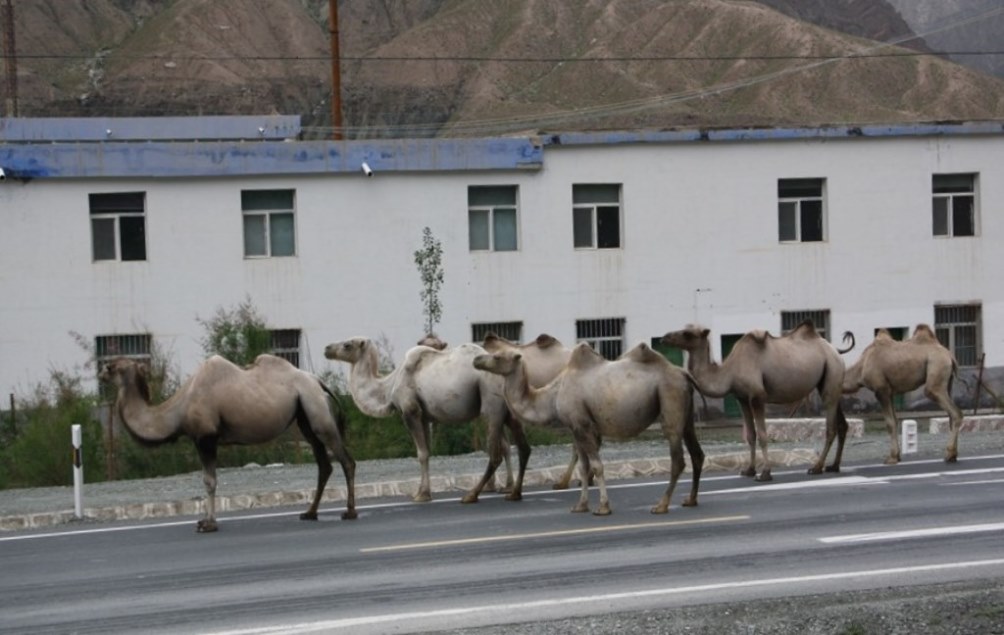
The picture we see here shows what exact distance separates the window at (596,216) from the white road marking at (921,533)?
2802 cm

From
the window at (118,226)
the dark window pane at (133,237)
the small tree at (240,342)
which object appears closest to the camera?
the small tree at (240,342)

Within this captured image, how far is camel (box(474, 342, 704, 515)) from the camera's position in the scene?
16859 millimetres

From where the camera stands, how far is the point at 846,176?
44281 millimetres

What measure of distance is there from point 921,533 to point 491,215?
2826 centimetres

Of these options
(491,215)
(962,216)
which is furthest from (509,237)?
→ (962,216)

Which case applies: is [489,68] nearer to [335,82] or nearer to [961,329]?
[335,82]

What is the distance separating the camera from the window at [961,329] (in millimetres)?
45469

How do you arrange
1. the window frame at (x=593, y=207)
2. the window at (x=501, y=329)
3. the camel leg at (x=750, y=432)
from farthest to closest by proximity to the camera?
1. the window frame at (x=593, y=207)
2. the window at (x=501, y=329)
3. the camel leg at (x=750, y=432)

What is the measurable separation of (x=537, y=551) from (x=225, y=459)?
46.5ft

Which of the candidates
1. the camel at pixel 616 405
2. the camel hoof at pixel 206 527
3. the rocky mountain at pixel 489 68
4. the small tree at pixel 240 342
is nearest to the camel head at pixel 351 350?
the camel at pixel 616 405

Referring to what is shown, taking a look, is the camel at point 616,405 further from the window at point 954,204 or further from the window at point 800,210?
the window at point 954,204

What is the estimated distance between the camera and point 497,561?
1420cm

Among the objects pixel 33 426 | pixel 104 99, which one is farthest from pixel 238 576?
pixel 104 99

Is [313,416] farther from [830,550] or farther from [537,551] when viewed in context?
[830,550]
